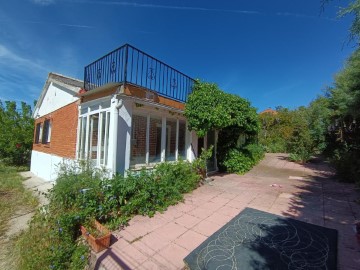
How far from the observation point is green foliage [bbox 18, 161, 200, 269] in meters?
3.34

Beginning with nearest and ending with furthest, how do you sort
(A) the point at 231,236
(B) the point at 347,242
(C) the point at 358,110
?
(B) the point at 347,242 → (A) the point at 231,236 → (C) the point at 358,110

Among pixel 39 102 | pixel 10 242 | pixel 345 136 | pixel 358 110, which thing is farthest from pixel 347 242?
pixel 39 102

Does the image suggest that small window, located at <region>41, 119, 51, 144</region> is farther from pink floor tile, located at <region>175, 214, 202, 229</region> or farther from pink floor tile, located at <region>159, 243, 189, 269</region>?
pink floor tile, located at <region>159, 243, 189, 269</region>

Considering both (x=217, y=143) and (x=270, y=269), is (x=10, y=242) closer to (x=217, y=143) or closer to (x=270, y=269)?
(x=270, y=269)

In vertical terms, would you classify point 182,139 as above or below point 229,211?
above

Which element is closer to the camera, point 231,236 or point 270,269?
point 270,269

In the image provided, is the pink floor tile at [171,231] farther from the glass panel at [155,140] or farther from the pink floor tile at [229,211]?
the glass panel at [155,140]

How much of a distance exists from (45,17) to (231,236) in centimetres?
853

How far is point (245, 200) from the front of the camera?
582cm

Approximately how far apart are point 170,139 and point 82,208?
14.3 ft

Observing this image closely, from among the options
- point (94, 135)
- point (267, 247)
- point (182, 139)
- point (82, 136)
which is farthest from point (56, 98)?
point (267, 247)

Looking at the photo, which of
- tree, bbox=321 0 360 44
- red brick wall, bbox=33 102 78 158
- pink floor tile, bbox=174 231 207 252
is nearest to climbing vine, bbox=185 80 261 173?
tree, bbox=321 0 360 44

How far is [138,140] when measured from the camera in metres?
6.50

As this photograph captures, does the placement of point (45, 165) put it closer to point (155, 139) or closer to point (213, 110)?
point (155, 139)
